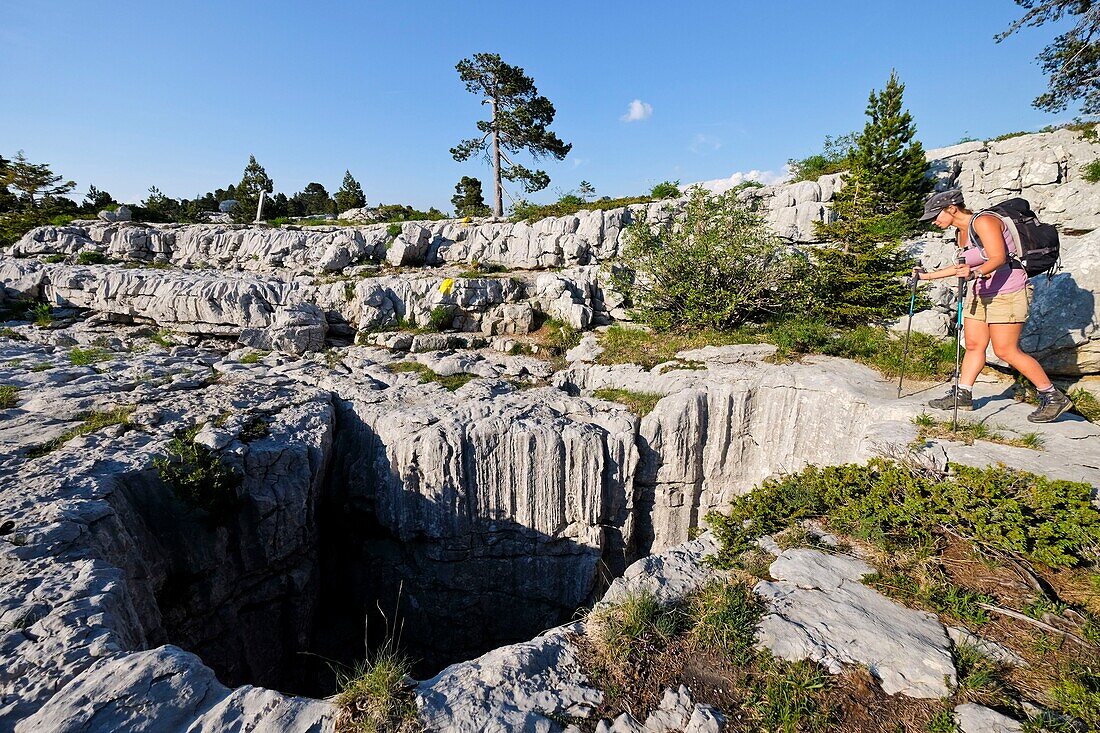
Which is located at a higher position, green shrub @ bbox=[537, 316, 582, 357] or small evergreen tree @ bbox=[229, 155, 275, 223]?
small evergreen tree @ bbox=[229, 155, 275, 223]

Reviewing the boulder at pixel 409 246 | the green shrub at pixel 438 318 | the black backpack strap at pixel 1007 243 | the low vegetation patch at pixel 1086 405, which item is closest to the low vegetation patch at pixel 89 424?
the green shrub at pixel 438 318

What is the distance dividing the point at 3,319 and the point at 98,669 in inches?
704

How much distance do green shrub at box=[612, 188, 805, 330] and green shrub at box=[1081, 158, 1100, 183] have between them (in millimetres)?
14844

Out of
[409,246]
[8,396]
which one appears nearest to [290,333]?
[8,396]

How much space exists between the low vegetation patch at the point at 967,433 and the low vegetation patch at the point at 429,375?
8.92 m

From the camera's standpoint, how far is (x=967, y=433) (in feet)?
20.4

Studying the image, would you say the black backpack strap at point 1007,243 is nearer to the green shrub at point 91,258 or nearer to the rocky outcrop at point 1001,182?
the rocky outcrop at point 1001,182

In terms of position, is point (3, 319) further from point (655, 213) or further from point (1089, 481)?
point (1089, 481)

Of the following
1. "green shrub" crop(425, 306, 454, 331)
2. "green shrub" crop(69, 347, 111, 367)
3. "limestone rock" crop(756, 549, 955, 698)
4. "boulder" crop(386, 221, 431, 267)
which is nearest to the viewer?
"limestone rock" crop(756, 549, 955, 698)

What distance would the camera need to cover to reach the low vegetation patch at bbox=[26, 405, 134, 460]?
658cm

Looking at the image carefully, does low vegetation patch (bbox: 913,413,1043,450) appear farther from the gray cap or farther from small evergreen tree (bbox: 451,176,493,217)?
small evergreen tree (bbox: 451,176,493,217)

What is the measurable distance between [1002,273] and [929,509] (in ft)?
11.9

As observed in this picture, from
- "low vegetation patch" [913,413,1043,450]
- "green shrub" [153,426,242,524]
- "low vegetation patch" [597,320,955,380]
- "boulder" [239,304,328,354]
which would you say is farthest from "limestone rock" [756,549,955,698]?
"boulder" [239,304,328,354]

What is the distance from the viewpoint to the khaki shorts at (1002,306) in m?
5.98
